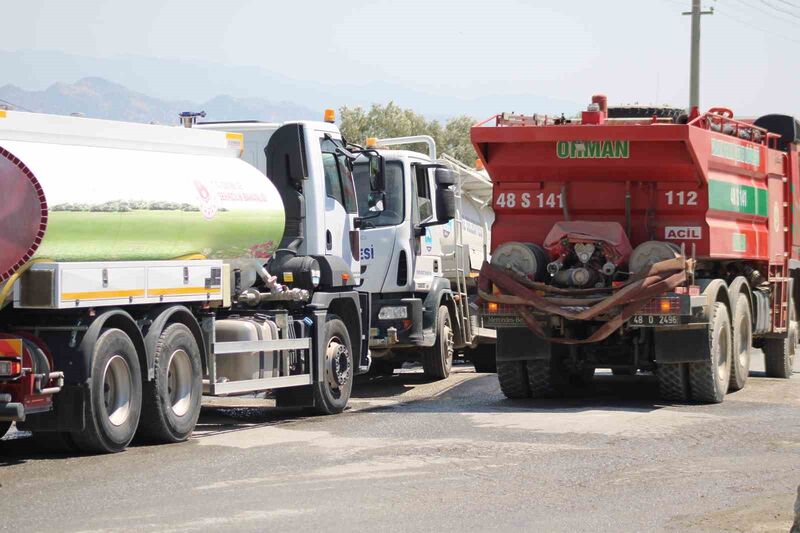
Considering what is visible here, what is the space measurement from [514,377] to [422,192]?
11.1ft

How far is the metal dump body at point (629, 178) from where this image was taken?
583 inches

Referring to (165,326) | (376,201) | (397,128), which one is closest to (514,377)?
(376,201)

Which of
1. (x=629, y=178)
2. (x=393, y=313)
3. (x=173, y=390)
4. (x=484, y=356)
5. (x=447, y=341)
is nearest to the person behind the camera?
(x=173, y=390)

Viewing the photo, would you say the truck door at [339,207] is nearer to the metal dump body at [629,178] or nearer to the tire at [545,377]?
the metal dump body at [629,178]

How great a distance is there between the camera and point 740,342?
16391mm

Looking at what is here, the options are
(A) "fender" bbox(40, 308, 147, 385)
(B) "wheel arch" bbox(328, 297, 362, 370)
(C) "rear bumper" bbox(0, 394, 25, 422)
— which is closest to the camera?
(C) "rear bumper" bbox(0, 394, 25, 422)

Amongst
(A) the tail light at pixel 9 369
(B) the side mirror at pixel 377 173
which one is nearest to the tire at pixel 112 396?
(A) the tail light at pixel 9 369

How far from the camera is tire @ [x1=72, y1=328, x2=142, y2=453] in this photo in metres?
10.7

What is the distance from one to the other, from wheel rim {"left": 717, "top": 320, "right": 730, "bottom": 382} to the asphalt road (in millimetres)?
796

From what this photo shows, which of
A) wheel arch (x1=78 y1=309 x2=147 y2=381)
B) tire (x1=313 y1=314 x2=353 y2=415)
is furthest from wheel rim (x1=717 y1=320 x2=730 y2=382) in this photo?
wheel arch (x1=78 y1=309 x2=147 y2=381)

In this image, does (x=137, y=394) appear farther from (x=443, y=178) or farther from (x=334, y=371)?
(x=443, y=178)

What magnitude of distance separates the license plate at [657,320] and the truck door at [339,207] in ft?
10.5

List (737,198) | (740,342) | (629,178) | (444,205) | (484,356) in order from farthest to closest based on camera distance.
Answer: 1. (484,356)
2. (444,205)
3. (740,342)
4. (737,198)
5. (629,178)

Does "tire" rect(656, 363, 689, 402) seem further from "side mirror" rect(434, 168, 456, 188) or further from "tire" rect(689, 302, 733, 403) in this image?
"side mirror" rect(434, 168, 456, 188)
